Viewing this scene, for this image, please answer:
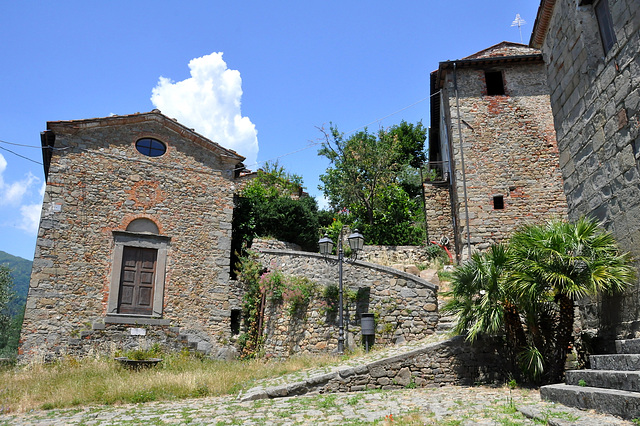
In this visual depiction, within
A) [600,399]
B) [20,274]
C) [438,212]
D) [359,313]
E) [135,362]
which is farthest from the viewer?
[20,274]

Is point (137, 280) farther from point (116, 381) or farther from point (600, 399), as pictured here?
point (600, 399)

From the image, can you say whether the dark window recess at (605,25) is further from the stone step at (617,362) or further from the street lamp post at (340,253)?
the street lamp post at (340,253)

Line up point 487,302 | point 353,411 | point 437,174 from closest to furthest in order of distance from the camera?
point 353,411, point 487,302, point 437,174

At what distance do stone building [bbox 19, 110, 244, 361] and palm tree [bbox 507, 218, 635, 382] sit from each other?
31.3 ft

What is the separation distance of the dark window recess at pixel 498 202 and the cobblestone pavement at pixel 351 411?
7.85 meters

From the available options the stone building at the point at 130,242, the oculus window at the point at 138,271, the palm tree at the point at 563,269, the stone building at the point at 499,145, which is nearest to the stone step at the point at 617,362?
the palm tree at the point at 563,269

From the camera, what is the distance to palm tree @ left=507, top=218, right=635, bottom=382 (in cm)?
649

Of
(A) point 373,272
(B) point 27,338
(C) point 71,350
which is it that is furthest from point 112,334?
(A) point 373,272

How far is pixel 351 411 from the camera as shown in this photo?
678cm

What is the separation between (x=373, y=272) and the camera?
41.1ft

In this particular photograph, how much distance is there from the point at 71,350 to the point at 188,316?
3.19 m

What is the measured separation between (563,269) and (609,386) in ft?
7.23

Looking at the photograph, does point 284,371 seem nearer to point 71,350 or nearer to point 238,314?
point 238,314

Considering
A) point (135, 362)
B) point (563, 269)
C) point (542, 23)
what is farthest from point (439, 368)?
point (135, 362)
